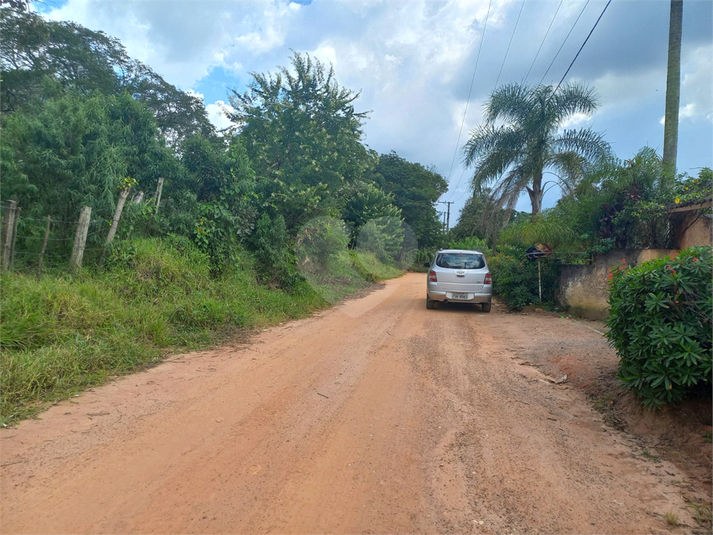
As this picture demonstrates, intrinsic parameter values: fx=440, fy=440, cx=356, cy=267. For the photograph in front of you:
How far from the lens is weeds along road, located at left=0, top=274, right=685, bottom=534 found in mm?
2607

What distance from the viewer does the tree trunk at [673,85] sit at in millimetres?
9672

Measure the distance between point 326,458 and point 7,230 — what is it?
6.22 metres

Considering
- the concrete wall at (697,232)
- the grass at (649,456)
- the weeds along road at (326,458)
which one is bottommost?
the weeds along road at (326,458)

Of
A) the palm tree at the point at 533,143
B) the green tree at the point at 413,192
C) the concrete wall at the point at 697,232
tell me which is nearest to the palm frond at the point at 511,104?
the palm tree at the point at 533,143

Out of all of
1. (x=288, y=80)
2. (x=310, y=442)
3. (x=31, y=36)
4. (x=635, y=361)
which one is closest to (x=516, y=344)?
(x=635, y=361)

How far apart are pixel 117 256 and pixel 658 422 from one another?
25.9 ft

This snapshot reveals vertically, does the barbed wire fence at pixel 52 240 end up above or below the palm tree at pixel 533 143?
below

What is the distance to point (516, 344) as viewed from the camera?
24.3 ft

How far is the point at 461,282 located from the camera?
1082 cm

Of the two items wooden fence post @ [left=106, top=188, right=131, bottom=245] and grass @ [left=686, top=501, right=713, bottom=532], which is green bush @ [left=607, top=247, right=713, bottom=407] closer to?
grass @ [left=686, top=501, right=713, bottom=532]

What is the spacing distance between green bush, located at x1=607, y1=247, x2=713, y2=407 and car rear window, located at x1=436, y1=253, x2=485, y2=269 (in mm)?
6813

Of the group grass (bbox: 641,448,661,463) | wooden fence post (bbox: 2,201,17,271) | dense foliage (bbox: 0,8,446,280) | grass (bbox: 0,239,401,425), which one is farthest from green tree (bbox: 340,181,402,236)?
grass (bbox: 641,448,661,463)

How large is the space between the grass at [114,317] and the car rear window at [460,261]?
3.94 m

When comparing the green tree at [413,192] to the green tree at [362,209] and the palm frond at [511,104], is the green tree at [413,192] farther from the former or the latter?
the palm frond at [511,104]
